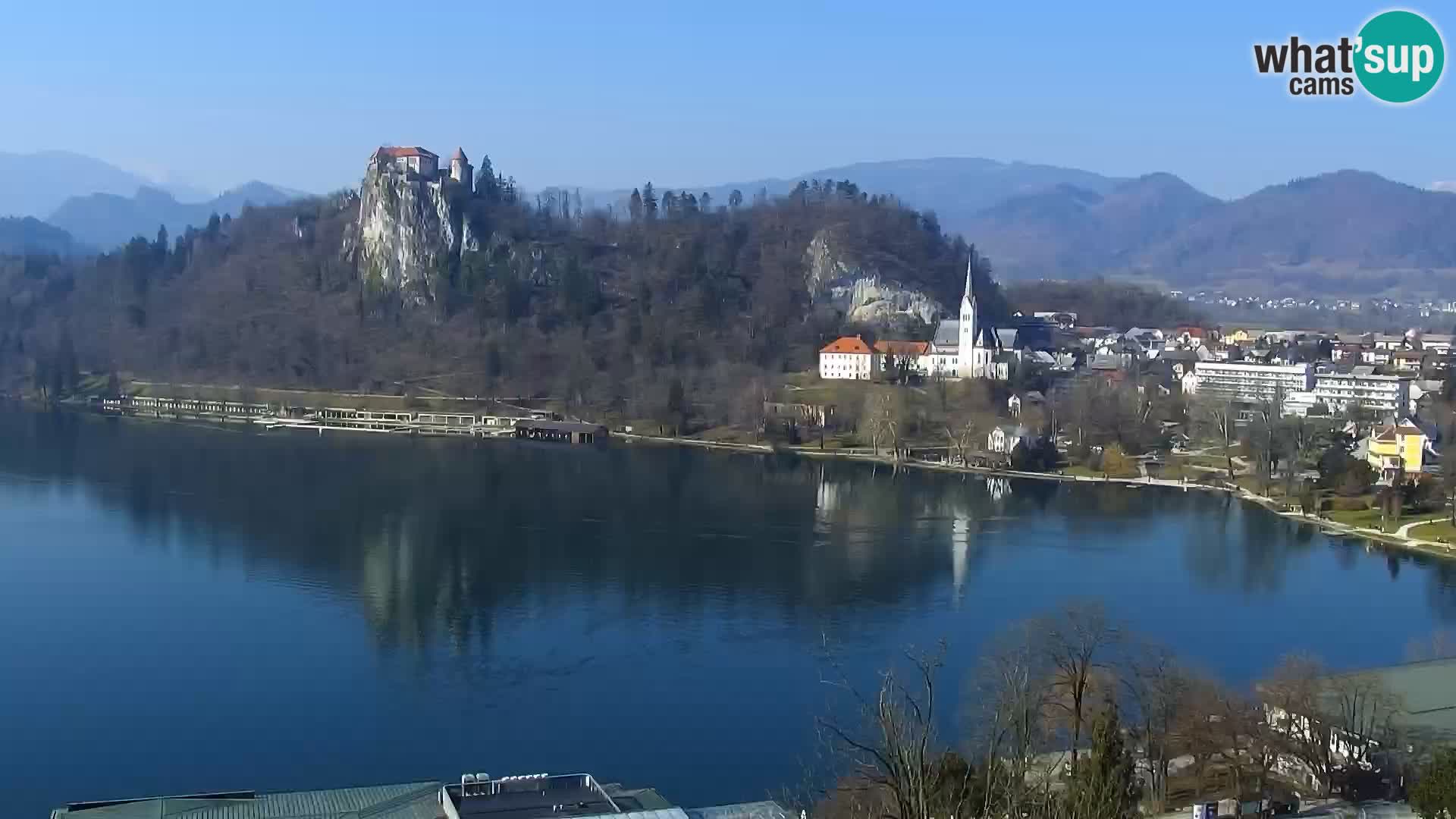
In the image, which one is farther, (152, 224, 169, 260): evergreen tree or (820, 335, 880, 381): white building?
(152, 224, 169, 260): evergreen tree

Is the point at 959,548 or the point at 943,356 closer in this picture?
the point at 959,548

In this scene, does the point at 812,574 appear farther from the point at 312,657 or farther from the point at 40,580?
the point at 40,580

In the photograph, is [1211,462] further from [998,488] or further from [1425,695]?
[1425,695]

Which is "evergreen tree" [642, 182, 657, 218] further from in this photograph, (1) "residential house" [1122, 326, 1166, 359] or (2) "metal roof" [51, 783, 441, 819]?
(2) "metal roof" [51, 783, 441, 819]

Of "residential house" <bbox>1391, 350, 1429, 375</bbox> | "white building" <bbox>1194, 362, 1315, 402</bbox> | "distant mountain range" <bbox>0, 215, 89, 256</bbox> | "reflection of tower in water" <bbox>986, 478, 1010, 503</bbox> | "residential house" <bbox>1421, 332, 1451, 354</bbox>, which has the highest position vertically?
"distant mountain range" <bbox>0, 215, 89, 256</bbox>

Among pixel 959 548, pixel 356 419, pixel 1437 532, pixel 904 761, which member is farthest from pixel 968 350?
pixel 904 761

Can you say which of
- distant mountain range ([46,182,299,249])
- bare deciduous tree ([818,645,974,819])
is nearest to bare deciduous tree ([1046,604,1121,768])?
bare deciduous tree ([818,645,974,819])
